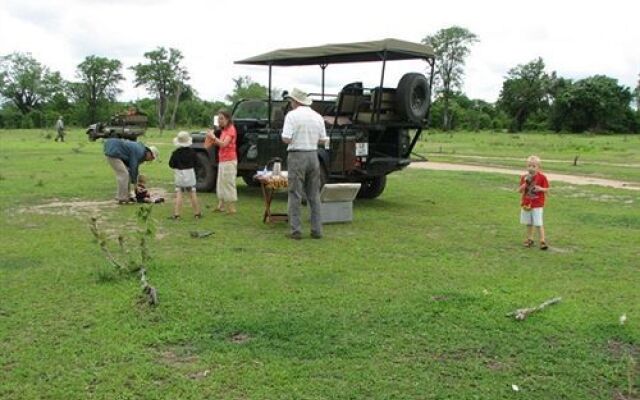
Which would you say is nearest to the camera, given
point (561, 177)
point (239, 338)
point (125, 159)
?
point (239, 338)

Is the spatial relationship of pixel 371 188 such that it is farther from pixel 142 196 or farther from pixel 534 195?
pixel 534 195

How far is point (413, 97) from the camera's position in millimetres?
11422

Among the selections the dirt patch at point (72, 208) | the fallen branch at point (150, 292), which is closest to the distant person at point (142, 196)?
the dirt patch at point (72, 208)

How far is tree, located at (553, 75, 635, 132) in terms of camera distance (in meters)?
72.0

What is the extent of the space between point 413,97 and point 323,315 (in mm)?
6933

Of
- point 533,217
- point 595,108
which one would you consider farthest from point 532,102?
point 533,217

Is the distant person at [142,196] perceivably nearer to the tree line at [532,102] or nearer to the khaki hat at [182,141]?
the khaki hat at [182,141]

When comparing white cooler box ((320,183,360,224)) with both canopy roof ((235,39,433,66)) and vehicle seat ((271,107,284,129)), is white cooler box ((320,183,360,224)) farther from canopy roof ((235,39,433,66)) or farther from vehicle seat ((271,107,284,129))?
vehicle seat ((271,107,284,129))

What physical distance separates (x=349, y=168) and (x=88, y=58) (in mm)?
90969

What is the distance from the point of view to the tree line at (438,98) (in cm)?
7325

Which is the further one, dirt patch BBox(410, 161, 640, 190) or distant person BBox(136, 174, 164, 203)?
dirt patch BBox(410, 161, 640, 190)

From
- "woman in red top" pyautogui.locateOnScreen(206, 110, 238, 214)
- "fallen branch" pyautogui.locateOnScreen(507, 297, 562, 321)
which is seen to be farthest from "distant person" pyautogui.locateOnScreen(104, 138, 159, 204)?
"fallen branch" pyautogui.locateOnScreen(507, 297, 562, 321)

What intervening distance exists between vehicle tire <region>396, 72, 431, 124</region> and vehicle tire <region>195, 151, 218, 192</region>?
3613 mm

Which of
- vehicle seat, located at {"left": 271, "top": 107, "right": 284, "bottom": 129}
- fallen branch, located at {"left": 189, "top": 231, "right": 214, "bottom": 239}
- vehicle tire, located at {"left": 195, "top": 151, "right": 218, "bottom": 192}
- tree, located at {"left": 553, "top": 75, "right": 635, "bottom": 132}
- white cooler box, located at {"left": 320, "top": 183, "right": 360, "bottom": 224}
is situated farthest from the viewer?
tree, located at {"left": 553, "top": 75, "right": 635, "bottom": 132}
